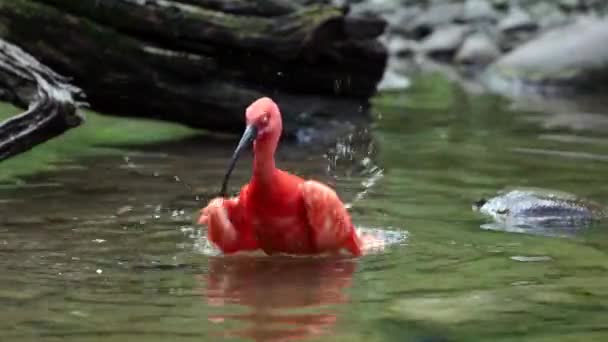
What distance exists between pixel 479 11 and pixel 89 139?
16539 millimetres

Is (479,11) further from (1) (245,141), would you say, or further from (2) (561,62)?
(1) (245,141)

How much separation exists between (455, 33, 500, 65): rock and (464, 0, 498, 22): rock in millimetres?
1120

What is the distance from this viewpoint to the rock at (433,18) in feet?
84.8

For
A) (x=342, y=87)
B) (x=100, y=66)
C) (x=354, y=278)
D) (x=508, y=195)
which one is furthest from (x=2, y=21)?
(x=354, y=278)

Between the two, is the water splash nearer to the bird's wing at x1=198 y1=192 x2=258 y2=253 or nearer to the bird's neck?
the bird's wing at x1=198 y1=192 x2=258 y2=253

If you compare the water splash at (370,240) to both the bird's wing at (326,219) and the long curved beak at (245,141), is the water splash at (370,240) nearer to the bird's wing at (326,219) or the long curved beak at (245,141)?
the bird's wing at (326,219)

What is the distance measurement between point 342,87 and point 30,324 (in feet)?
22.6

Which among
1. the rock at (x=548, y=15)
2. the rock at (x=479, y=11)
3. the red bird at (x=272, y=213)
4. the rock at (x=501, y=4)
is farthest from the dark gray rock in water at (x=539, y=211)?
the rock at (x=501, y=4)

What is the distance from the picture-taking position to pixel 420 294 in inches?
200

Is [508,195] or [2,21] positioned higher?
[2,21]

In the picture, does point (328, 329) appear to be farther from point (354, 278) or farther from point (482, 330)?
point (354, 278)

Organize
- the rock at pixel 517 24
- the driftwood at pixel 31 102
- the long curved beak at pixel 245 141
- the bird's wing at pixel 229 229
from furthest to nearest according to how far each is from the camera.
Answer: the rock at pixel 517 24 < the driftwood at pixel 31 102 < the bird's wing at pixel 229 229 < the long curved beak at pixel 245 141

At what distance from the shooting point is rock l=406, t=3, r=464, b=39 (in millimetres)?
25844

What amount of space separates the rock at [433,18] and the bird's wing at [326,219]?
20.1 meters
